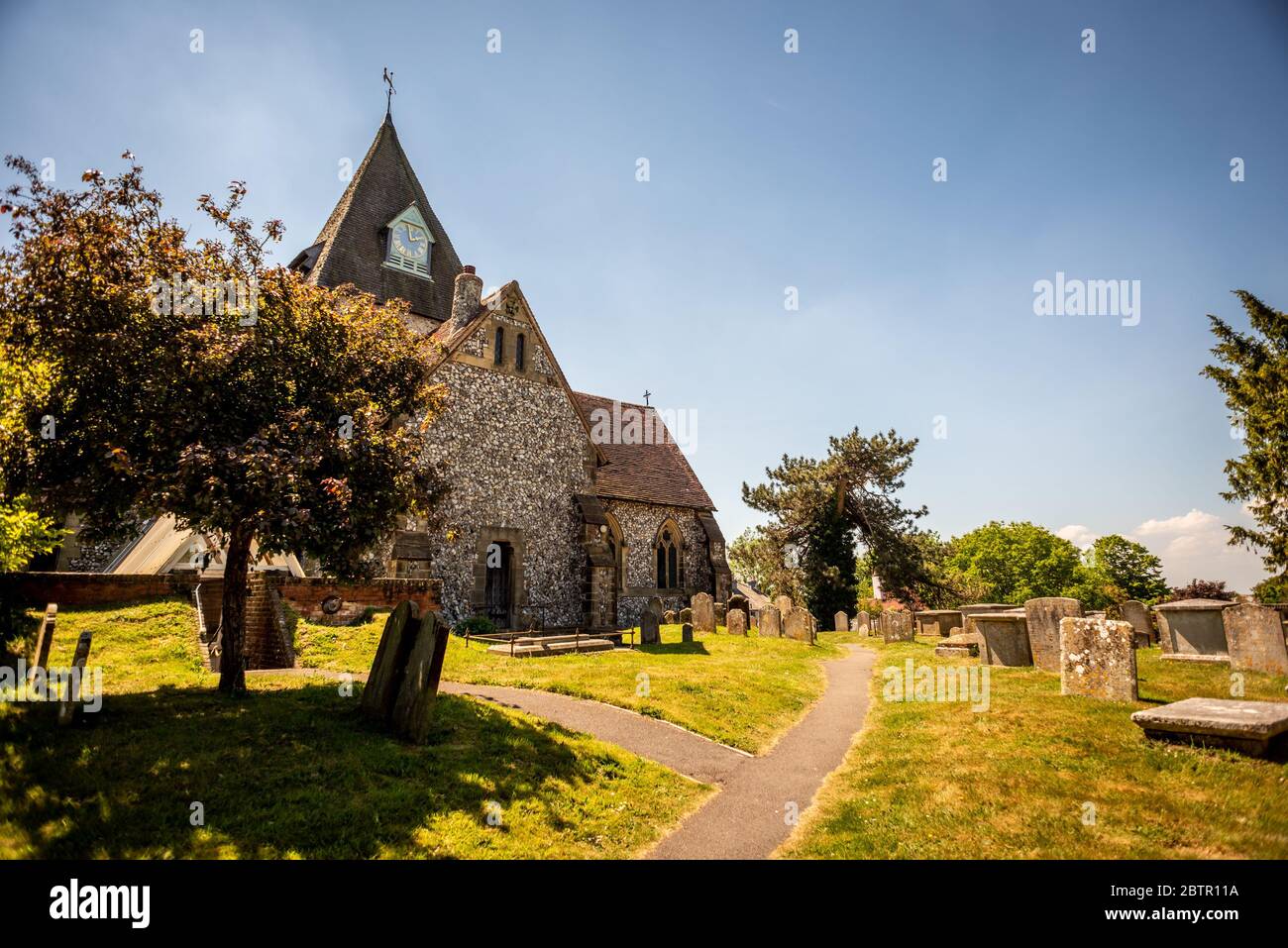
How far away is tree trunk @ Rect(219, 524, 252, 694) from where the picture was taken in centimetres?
838

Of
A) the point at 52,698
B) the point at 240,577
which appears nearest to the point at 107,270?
the point at 240,577

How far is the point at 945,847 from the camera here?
481cm

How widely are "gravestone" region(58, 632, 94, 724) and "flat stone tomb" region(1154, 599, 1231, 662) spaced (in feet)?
62.7

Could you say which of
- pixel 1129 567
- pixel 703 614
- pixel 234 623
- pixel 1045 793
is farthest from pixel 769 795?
pixel 1129 567

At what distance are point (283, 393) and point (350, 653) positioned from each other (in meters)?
6.63

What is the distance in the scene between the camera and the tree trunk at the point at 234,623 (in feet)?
27.5

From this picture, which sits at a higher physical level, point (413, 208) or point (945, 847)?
point (413, 208)

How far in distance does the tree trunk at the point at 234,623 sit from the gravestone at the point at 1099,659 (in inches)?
493

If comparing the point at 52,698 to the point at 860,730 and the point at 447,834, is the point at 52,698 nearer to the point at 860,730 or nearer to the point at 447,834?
the point at 447,834

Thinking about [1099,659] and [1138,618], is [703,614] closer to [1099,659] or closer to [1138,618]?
[1138,618]

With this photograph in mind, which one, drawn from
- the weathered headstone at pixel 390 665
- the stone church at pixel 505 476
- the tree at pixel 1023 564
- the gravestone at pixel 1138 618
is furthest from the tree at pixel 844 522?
the tree at pixel 1023 564

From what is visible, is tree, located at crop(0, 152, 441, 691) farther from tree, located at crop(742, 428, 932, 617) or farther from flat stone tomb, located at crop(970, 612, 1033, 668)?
tree, located at crop(742, 428, 932, 617)

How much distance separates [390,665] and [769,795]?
516 centimetres

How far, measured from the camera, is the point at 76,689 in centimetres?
686
